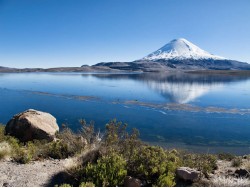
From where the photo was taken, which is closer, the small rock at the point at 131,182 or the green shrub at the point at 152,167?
the small rock at the point at 131,182

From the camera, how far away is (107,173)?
586cm

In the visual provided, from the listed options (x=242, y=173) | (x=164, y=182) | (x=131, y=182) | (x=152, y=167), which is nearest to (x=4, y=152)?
(x=131, y=182)

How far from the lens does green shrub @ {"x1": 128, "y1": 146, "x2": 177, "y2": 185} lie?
6.06 metres

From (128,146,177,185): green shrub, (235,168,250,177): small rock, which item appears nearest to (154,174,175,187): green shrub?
(128,146,177,185): green shrub

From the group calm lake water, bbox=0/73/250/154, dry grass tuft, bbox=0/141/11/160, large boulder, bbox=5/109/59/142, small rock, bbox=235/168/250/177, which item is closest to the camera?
small rock, bbox=235/168/250/177

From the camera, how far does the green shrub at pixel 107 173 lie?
5.68 m

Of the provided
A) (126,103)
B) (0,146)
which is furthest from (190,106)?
(0,146)

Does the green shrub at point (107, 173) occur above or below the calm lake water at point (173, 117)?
above

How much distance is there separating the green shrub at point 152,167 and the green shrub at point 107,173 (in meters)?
0.33

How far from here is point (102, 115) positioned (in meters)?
23.8

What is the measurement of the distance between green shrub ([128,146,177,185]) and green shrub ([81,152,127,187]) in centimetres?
33

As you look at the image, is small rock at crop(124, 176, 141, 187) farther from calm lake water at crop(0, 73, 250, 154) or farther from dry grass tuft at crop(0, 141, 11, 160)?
calm lake water at crop(0, 73, 250, 154)

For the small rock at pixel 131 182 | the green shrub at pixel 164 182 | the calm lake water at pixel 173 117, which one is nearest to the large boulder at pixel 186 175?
the green shrub at pixel 164 182

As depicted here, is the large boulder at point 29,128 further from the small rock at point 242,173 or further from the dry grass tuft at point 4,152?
the small rock at point 242,173
